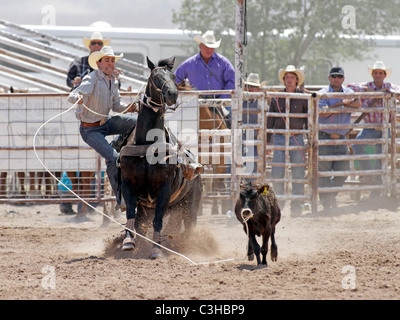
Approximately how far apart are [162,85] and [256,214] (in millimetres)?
1493

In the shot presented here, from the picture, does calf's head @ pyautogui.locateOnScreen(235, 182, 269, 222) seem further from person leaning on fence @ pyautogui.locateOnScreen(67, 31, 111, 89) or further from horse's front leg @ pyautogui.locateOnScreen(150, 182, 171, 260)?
person leaning on fence @ pyautogui.locateOnScreen(67, 31, 111, 89)

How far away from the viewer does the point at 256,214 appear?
20.4ft

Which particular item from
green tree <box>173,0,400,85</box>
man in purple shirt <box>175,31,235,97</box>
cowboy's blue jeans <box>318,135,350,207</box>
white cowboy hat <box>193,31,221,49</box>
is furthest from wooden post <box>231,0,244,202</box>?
green tree <box>173,0,400,85</box>

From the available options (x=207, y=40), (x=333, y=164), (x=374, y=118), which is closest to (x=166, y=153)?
(x=207, y=40)

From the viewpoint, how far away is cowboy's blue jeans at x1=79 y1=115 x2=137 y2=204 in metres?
7.43

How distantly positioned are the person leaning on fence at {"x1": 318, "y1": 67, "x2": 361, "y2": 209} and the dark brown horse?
4.44 meters

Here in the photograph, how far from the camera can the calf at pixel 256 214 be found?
616cm

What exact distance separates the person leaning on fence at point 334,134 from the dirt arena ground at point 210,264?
93 cm

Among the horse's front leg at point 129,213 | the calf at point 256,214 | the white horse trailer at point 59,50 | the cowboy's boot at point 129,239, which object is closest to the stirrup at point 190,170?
the horse's front leg at point 129,213

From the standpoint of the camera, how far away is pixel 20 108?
10047mm

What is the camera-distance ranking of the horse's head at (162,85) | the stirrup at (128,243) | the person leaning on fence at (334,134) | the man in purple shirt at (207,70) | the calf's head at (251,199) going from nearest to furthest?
the calf's head at (251,199)
the horse's head at (162,85)
the stirrup at (128,243)
the man in purple shirt at (207,70)
the person leaning on fence at (334,134)

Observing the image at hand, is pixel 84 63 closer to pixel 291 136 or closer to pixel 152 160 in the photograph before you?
pixel 291 136

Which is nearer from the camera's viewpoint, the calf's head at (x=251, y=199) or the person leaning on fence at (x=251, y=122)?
the calf's head at (x=251, y=199)

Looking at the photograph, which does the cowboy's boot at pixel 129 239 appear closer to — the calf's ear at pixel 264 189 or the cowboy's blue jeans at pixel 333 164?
the calf's ear at pixel 264 189
